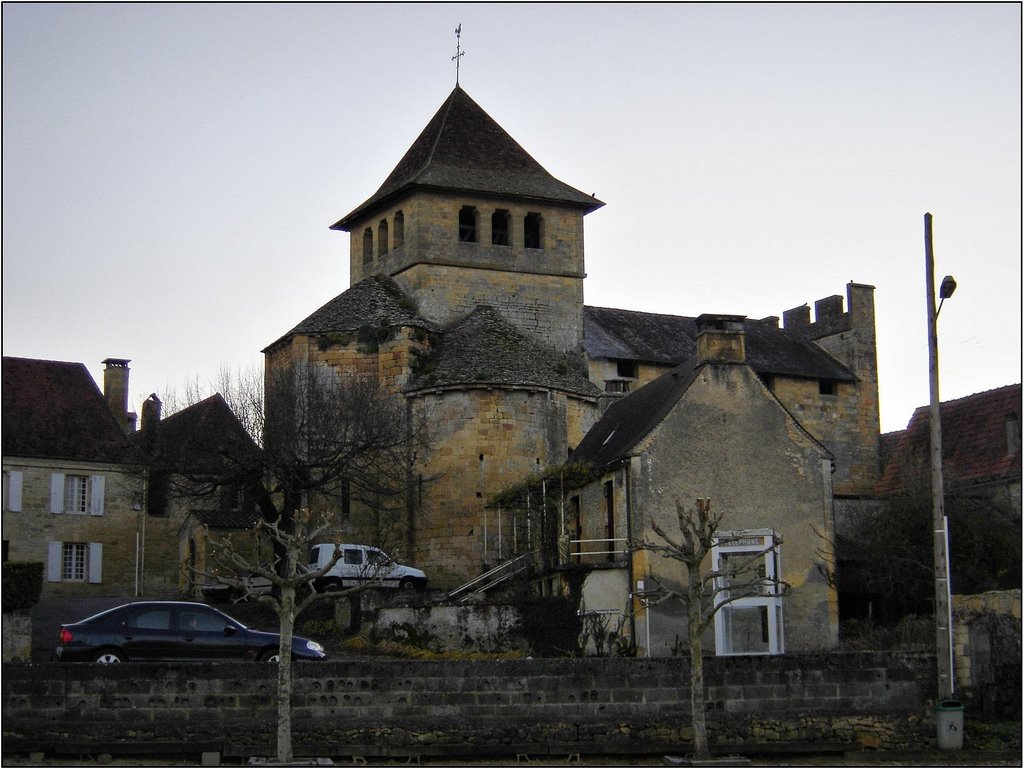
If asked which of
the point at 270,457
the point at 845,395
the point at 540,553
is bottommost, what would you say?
Answer: the point at 540,553

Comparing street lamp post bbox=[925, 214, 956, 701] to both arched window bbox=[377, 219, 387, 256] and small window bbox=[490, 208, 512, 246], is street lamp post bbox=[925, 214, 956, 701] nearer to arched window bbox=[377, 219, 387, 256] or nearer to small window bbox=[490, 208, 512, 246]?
small window bbox=[490, 208, 512, 246]

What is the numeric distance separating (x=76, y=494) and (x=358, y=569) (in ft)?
39.9

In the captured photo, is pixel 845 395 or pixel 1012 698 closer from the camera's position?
pixel 1012 698

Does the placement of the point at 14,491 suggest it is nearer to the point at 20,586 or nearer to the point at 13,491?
the point at 13,491

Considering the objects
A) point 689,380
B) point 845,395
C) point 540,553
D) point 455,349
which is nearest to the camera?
point 689,380

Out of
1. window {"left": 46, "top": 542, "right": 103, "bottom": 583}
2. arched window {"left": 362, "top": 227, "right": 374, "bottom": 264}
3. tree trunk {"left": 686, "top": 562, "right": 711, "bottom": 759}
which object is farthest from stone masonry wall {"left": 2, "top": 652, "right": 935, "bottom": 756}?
arched window {"left": 362, "top": 227, "right": 374, "bottom": 264}

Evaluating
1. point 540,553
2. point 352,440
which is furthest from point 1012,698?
point 352,440

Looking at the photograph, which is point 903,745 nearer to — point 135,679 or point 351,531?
point 135,679

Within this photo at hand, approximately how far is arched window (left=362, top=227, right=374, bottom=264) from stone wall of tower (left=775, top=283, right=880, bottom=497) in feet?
41.5

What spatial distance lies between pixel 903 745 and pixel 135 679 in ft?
36.3

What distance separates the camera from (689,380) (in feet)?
102

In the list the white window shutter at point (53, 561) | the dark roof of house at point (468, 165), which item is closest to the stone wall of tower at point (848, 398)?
the dark roof of house at point (468, 165)

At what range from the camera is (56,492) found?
1738 inches

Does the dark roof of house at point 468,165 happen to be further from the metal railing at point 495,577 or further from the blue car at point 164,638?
the blue car at point 164,638
